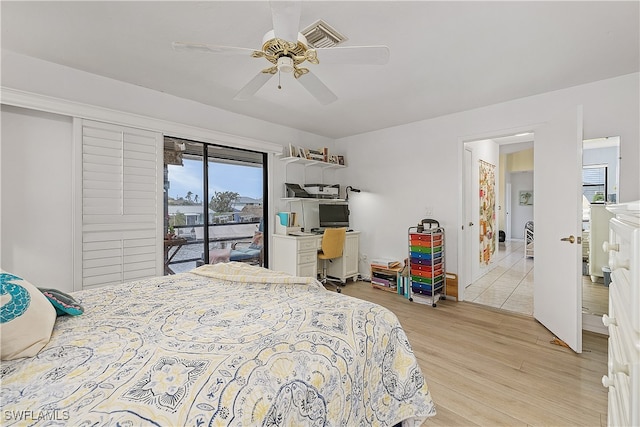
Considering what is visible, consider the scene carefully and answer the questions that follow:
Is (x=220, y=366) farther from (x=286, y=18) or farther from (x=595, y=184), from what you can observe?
(x=595, y=184)

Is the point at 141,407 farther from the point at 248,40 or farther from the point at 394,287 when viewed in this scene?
the point at 394,287

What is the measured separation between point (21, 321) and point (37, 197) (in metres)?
1.94

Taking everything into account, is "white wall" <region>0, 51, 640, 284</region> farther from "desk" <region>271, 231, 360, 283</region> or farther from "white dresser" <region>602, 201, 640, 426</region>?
"white dresser" <region>602, 201, 640, 426</region>

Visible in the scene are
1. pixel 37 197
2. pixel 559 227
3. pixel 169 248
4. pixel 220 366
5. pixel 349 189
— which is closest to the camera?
pixel 220 366

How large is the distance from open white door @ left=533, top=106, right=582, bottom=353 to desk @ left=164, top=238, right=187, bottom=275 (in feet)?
12.6

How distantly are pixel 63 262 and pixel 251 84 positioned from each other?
2.25m

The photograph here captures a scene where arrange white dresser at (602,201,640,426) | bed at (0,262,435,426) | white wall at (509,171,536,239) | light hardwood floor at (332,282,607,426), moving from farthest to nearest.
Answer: white wall at (509,171,536,239), light hardwood floor at (332,282,607,426), bed at (0,262,435,426), white dresser at (602,201,640,426)

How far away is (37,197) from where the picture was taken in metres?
2.33

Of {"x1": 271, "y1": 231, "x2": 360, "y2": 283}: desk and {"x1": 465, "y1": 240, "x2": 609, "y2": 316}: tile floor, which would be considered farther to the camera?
{"x1": 271, "y1": 231, "x2": 360, "y2": 283}: desk

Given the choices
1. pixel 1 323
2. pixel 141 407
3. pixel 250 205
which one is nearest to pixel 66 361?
pixel 1 323

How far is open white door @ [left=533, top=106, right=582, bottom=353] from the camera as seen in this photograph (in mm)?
2314

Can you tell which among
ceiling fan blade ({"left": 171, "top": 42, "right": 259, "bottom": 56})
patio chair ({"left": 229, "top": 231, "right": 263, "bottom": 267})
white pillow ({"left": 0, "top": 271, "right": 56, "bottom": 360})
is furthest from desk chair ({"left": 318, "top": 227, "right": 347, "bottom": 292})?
white pillow ({"left": 0, "top": 271, "right": 56, "bottom": 360})

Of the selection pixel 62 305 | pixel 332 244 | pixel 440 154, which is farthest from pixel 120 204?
pixel 440 154

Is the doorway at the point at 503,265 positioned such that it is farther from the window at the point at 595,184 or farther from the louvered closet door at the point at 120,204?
the louvered closet door at the point at 120,204
